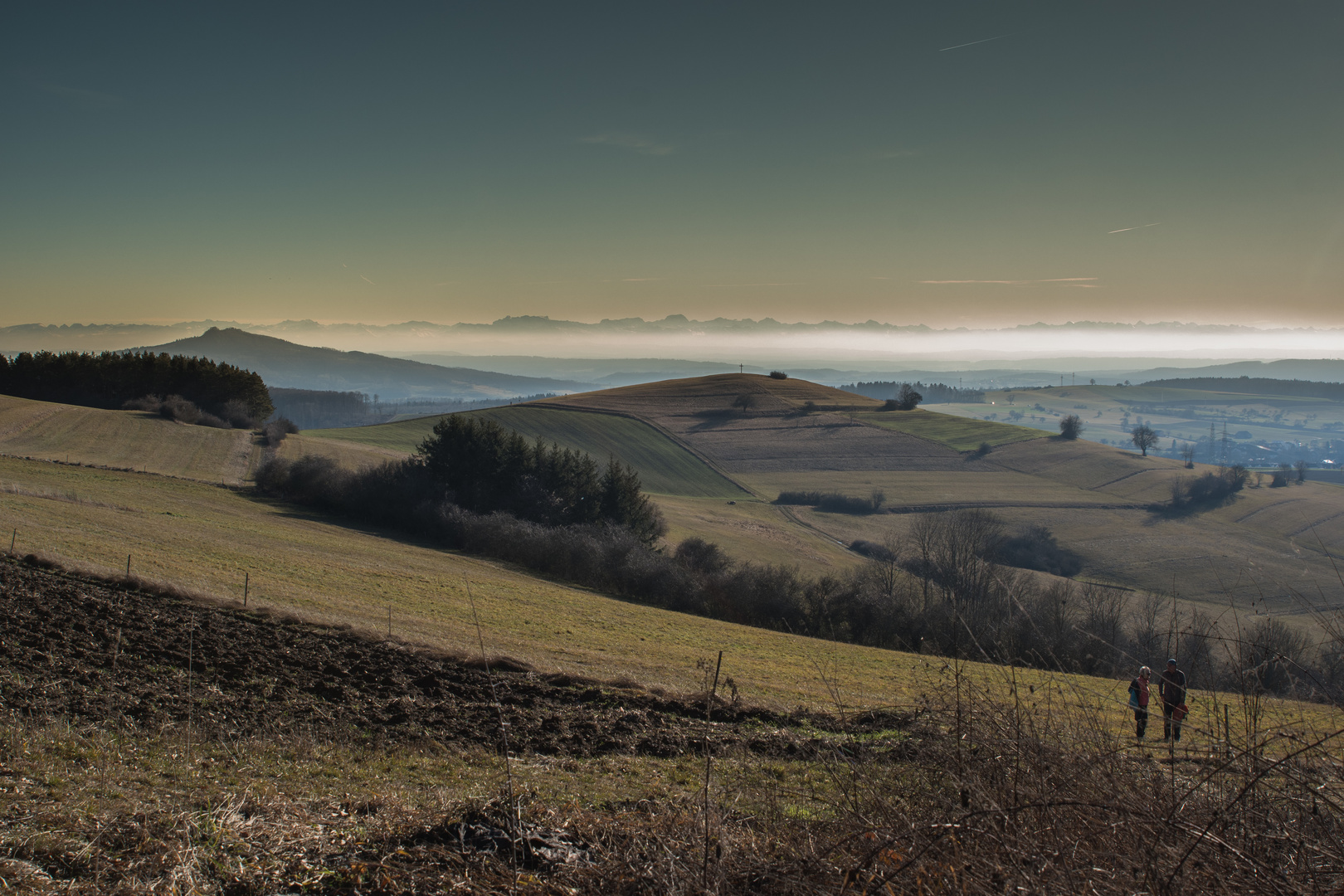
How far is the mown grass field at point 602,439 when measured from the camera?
7975 centimetres

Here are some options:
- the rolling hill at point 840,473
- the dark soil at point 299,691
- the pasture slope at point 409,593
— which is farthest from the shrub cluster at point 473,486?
the dark soil at point 299,691

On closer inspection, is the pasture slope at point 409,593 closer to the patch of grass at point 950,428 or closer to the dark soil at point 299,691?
the dark soil at point 299,691

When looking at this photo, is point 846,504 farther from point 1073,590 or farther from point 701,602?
point 701,602

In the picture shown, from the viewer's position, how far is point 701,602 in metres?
39.2

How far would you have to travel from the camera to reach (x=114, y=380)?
228ft

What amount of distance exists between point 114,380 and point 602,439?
5058cm

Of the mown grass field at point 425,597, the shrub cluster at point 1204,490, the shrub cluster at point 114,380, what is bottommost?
the shrub cluster at point 1204,490

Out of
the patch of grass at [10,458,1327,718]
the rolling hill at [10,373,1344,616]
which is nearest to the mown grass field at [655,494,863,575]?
the rolling hill at [10,373,1344,616]

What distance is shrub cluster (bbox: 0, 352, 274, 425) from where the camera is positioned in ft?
228

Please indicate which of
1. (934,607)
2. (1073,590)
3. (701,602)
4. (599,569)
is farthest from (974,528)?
(599,569)

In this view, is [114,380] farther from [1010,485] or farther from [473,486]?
[1010,485]

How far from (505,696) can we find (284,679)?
383 centimetres

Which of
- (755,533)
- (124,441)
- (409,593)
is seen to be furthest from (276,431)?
(409,593)

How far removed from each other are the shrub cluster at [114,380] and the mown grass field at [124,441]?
4728 millimetres
